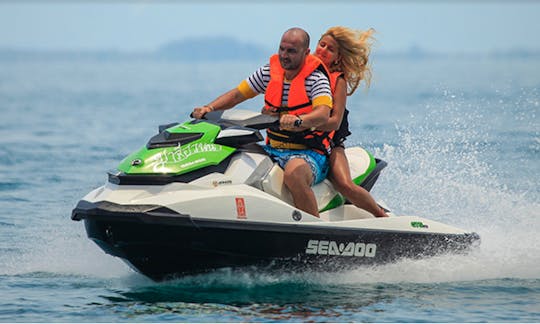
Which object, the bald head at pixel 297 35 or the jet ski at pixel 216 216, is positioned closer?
the jet ski at pixel 216 216

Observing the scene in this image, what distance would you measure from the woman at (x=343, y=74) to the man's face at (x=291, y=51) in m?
0.35

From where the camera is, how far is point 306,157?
693cm

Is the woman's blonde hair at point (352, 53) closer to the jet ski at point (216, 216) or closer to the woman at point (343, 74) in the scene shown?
the woman at point (343, 74)

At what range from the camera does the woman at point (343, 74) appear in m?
7.07

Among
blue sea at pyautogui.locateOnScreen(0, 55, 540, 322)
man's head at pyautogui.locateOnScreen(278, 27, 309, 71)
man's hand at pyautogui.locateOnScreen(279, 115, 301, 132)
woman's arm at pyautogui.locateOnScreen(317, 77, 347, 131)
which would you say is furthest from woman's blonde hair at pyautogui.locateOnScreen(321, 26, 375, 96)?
blue sea at pyautogui.locateOnScreen(0, 55, 540, 322)

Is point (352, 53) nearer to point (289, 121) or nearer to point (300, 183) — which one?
point (289, 121)

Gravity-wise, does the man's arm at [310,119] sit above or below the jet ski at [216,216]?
above

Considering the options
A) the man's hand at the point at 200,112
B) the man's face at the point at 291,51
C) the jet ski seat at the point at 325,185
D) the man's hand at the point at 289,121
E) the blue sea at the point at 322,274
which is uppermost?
the man's face at the point at 291,51

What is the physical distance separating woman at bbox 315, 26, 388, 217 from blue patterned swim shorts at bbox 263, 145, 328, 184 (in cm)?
12

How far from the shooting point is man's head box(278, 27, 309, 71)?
22.0 feet

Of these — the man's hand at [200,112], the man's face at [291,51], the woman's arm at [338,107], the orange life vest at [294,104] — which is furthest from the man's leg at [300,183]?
the man's hand at [200,112]

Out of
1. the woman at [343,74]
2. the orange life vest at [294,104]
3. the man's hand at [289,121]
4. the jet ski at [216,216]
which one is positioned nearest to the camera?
the jet ski at [216,216]

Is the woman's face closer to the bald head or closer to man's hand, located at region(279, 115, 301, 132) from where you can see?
the bald head

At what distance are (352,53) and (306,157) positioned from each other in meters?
0.90
